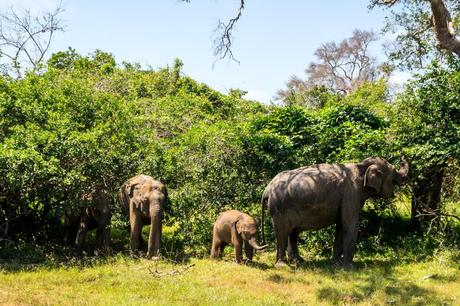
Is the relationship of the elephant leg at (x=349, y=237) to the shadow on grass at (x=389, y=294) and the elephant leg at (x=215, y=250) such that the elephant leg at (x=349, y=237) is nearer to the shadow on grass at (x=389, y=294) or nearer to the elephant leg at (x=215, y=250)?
the shadow on grass at (x=389, y=294)

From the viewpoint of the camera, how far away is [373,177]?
11.8 m

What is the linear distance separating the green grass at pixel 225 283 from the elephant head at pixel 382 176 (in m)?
1.66

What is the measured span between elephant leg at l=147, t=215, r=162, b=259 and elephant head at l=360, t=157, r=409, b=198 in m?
4.81

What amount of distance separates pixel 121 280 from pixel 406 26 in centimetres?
1451

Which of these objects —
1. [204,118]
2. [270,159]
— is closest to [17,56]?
[204,118]

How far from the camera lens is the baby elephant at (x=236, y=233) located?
38.1 ft

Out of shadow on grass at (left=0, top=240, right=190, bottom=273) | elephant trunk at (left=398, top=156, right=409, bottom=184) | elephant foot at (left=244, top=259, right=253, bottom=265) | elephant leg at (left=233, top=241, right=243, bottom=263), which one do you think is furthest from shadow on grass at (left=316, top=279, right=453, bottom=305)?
shadow on grass at (left=0, top=240, right=190, bottom=273)

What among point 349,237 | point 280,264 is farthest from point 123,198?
point 349,237

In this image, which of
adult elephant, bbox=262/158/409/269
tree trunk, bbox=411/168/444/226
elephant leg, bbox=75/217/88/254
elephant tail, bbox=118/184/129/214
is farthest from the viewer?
tree trunk, bbox=411/168/444/226

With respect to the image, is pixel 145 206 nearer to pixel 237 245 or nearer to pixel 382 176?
pixel 237 245

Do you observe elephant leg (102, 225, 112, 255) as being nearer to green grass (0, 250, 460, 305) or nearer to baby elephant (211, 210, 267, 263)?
green grass (0, 250, 460, 305)

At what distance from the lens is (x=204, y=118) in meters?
24.3

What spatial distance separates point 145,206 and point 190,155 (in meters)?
3.28

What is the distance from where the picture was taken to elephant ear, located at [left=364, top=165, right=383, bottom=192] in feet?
38.6
